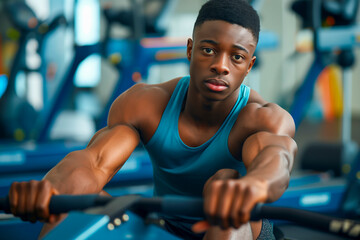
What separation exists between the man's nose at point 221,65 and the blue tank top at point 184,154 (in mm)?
254

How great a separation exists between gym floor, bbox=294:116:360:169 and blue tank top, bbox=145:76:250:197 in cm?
476

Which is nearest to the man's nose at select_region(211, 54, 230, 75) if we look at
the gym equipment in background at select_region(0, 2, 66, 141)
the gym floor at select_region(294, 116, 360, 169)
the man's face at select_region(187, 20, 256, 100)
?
the man's face at select_region(187, 20, 256, 100)

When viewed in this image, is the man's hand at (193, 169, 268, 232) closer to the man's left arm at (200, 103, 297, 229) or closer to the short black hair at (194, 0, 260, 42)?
the man's left arm at (200, 103, 297, 229)

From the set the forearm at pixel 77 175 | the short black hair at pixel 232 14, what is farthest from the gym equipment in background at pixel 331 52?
the forearm at pixel 77 175

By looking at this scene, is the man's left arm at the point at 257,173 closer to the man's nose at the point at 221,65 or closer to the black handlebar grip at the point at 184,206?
the black handlebar grip at the point at 184,206

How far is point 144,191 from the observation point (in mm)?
3490

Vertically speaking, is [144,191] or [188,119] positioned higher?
[188,119]

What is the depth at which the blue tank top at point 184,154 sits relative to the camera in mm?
1565

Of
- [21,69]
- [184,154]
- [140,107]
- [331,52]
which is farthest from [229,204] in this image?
[21,69]

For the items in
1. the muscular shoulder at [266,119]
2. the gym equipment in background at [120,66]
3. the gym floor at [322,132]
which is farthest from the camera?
the gym floor at [322,132]

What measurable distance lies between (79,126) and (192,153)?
13.6 ft

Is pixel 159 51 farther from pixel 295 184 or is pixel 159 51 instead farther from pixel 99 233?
pixel 99 233

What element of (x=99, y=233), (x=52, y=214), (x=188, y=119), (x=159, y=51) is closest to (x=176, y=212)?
(x=99, y=233)

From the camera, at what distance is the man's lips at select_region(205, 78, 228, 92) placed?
1.40m
